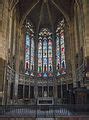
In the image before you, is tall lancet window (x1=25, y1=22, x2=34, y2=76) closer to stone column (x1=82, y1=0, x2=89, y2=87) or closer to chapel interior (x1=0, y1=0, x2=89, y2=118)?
chapel interior (x1=0, y1=0, x2=89, y2=118)

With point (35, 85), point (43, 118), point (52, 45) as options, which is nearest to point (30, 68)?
point (35, 85)

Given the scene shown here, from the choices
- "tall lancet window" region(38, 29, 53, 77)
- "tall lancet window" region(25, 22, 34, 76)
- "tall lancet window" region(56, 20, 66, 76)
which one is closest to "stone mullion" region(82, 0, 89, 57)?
"tall lancet window" region(56, 20, 66, 76)

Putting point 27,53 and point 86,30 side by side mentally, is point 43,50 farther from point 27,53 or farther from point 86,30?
point 86,30

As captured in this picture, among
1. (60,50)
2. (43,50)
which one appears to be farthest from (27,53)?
(60,50)

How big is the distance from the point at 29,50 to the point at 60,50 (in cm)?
511

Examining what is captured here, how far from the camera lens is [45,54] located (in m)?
31.2

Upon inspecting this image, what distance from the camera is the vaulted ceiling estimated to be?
2826 centimetres

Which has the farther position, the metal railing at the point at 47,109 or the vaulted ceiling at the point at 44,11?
the vaulted ceiling at the point at 44,11

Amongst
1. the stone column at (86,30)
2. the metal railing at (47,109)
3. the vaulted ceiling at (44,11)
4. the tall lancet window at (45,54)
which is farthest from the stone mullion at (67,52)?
the metal railing at (47,109)

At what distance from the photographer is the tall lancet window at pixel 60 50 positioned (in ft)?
93.6

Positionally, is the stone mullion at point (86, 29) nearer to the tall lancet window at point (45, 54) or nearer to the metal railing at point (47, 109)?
the metal railing at point (47, 109)

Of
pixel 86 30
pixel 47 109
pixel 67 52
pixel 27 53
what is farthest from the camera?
pixel 27 53

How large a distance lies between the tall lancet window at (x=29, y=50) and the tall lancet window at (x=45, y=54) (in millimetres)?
1304

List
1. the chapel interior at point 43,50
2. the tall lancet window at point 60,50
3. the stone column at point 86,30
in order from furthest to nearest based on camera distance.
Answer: the tall lancet window at point 60,50
the chapel interior at point 43,50
the stone column at point 86,30
